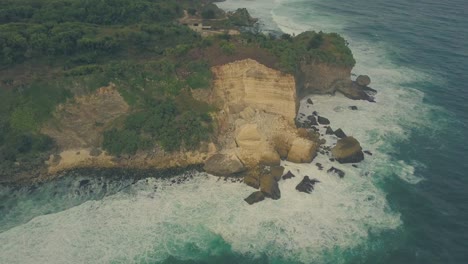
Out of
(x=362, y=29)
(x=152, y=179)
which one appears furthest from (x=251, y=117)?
A: (x=362, y=29)

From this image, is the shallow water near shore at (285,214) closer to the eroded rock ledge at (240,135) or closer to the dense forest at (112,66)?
the eroded rock ledge at (240,135)

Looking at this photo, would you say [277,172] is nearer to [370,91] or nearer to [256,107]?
[256,107]

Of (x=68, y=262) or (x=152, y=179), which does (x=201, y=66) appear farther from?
(x=68, y=262)

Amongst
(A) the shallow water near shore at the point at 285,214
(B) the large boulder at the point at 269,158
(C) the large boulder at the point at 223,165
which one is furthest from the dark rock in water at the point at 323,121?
(C) the large boulder at the point at 223,165

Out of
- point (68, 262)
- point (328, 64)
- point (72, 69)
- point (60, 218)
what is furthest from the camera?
point (328, 64)

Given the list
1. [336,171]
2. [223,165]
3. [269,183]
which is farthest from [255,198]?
[336,171]

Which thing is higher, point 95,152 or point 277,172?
point 95,152
